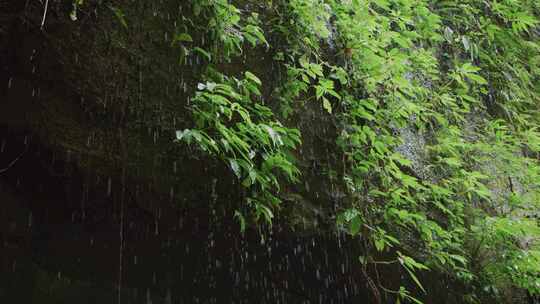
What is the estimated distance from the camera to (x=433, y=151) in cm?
445

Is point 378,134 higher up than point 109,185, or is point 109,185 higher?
point 378,134

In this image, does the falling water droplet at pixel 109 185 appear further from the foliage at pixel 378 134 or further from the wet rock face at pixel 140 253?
the foliage at pixel 378 134

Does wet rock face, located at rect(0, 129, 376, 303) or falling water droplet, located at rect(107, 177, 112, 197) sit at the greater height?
falling water droplet, located at rect(107, 177, 112, 197)

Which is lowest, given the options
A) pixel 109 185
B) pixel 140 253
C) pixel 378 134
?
pixel 140 253

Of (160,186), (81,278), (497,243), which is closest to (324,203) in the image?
(160,186)

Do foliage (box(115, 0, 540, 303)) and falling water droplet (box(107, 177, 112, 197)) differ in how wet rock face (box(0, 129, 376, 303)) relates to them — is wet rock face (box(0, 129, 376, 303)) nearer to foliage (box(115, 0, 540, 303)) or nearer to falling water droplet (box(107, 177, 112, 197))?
falling water droplet (box(107, 177, 112, 197))

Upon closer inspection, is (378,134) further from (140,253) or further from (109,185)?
(109,185)

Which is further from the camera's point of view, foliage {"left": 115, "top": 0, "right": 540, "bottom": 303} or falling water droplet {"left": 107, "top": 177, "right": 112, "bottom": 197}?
foliage {"left": 115, "top": 0, "right": 540, "bottom": 303}

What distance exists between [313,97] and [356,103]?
0.41m

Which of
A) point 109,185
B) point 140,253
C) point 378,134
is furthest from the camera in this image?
point 378,134

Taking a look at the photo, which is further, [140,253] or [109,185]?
[140,253]

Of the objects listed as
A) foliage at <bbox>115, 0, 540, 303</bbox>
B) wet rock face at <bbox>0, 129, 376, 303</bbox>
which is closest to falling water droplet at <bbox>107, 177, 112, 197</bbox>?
wet rock face at <bbox>0, 129, 376, 303</bbox>

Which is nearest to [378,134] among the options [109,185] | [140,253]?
[140,253]

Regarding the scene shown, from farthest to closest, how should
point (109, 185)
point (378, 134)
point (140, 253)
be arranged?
point (378, 134), point (140, 253), point (109, 185)
